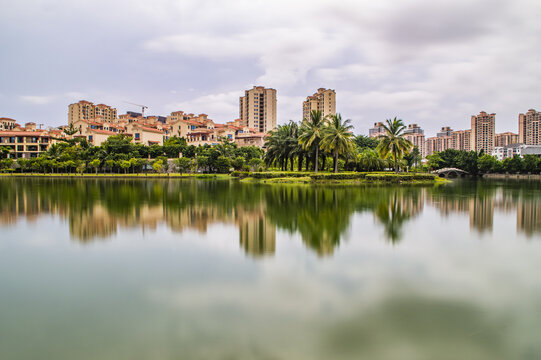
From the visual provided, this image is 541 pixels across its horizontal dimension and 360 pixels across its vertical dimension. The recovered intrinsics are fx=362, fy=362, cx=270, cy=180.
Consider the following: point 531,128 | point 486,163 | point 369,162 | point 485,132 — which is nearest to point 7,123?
point 369,162

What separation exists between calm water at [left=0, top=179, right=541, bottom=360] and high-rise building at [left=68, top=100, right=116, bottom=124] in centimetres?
17263

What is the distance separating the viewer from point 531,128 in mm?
192750

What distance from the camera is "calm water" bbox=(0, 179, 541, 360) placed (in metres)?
5.42

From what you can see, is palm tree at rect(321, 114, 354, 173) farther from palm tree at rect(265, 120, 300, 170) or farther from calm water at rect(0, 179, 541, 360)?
calm water at rect(0, 179, 541, 360)

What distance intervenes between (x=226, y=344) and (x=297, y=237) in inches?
278

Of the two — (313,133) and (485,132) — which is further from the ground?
(485,132)

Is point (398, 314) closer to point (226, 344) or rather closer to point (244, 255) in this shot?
point (226, 344)

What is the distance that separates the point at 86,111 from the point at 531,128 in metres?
225

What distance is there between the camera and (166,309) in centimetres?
663

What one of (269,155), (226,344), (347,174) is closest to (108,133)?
(269,155)

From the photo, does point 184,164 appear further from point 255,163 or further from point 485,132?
point 485,132

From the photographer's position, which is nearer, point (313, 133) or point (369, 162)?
point (313, 133)

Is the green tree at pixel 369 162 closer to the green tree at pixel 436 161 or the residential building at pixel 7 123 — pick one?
the green tree at pixel 436 161

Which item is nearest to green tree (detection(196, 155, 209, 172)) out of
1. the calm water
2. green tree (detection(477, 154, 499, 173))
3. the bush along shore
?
the bush along shore
